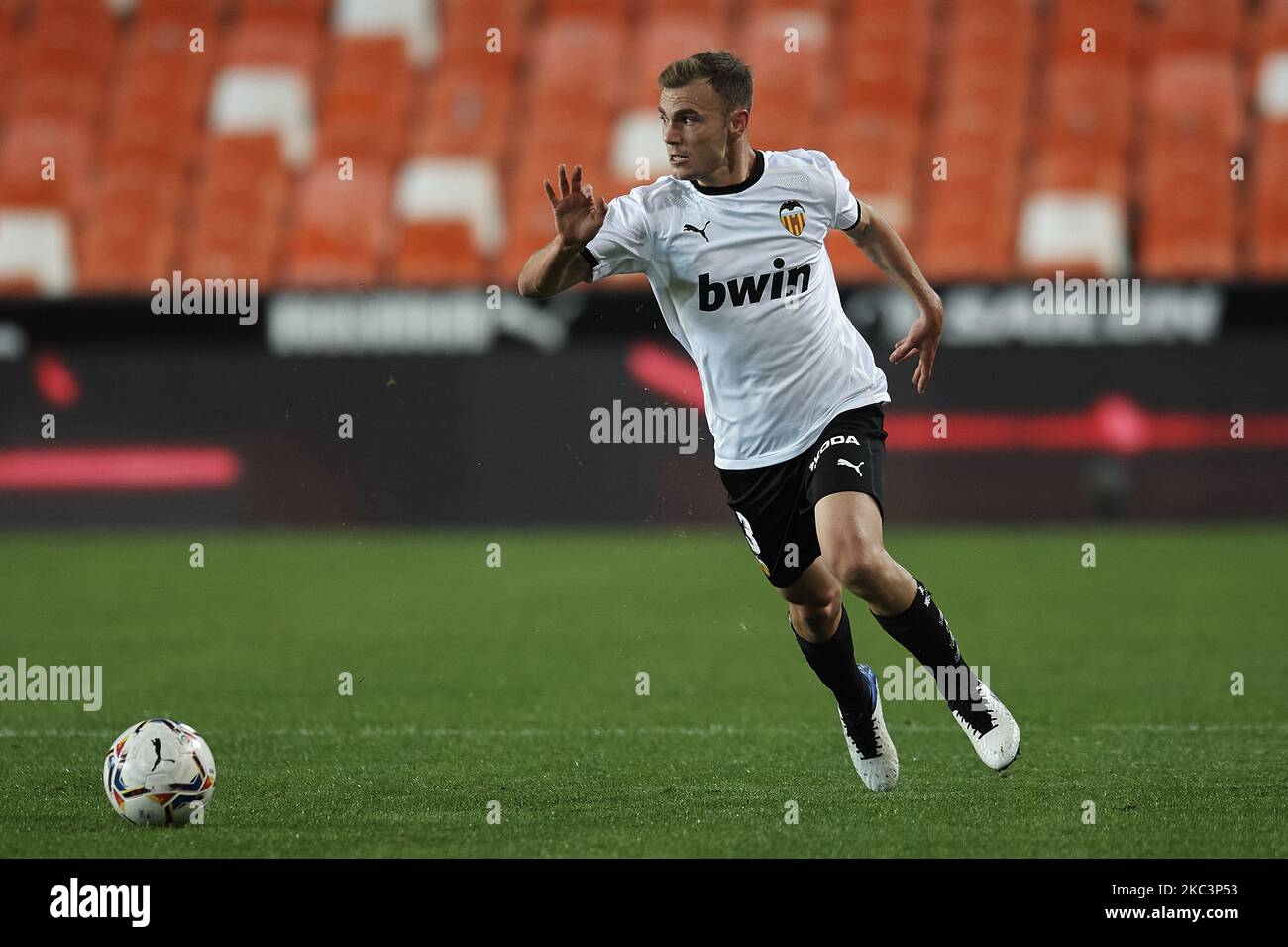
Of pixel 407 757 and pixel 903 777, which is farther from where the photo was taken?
pixel 407 757

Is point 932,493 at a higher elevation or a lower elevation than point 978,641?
higher

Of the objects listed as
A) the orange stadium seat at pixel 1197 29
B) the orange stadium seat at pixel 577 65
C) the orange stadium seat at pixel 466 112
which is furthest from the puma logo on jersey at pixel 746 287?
the orange stadium seat at pixel 1197 29

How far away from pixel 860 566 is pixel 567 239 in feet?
3.80

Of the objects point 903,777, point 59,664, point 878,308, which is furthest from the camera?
point 878,308

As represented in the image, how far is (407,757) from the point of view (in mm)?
5707

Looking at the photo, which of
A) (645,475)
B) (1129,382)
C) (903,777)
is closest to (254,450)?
(645,475)

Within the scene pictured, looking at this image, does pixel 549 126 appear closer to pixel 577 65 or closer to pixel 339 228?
pixel 577 65

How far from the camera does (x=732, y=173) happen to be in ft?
16.7

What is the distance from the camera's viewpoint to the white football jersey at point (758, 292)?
5.02 m

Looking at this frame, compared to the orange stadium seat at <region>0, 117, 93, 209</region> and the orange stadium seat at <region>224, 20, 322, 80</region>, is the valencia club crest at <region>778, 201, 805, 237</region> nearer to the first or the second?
the orange stadium seat at <region>0, 117, 93, 209</region>

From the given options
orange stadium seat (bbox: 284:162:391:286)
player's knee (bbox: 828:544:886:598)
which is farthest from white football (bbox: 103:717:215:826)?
orange stadium seat (bbox: 284:162:391:286)
